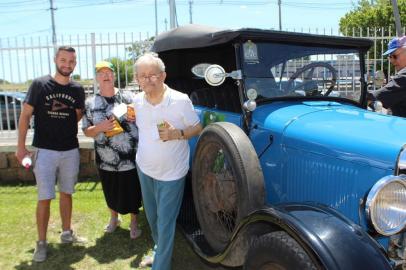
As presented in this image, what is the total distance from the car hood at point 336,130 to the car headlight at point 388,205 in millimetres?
168

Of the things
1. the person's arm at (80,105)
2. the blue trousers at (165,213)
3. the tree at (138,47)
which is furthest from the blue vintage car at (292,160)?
the tree at (138,47)

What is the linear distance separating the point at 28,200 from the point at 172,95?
3527mm

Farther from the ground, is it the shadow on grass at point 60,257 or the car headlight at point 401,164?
the car headlight at point 401,164

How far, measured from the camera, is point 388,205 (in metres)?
2.10

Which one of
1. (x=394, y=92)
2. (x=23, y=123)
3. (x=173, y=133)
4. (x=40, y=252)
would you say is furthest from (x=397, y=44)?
(x=40, y=252)

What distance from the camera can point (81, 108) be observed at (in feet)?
13.3

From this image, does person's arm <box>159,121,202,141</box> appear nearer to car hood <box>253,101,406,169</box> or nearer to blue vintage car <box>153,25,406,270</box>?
blue vintage car <box>153,25,406,270</box>

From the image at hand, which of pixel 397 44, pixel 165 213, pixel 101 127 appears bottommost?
pixel 165 213

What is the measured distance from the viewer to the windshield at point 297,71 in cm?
328

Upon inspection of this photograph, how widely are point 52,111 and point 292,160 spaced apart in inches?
86.2

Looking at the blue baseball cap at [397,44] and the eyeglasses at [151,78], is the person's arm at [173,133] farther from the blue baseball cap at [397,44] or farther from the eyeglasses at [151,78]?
the blue baseball cap at [397,44]

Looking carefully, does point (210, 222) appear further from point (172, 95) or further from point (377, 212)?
point (377, 212)

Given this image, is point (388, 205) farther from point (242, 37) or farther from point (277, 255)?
point (242, 37)

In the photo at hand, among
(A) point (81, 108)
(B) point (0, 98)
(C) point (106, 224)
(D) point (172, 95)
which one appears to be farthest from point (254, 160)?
(B) point (0, 98)
